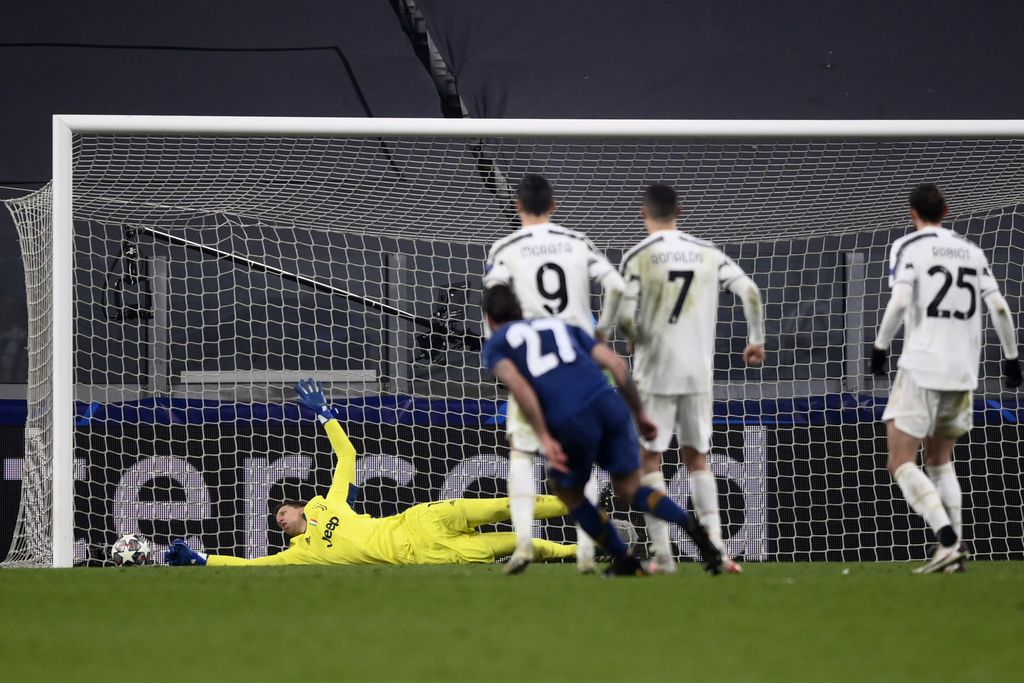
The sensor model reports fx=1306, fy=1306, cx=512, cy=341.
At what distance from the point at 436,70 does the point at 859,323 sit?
15.7 feet

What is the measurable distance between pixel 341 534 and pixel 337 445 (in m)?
0.49

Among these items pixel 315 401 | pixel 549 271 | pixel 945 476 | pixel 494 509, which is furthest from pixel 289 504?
pixel 945 476

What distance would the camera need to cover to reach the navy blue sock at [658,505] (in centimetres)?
455

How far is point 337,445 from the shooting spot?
7203 millimetres

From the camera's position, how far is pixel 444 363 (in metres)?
8.88

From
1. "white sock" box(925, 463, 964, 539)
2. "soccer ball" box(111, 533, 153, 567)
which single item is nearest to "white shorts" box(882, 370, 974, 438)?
"white sock" box(925, 463, 964, 539)

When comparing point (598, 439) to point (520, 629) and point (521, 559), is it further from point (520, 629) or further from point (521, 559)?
point (520, 629)

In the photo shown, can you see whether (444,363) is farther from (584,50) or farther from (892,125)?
(584,50)

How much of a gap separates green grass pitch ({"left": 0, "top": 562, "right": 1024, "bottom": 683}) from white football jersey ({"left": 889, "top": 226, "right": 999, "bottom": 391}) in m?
0.84

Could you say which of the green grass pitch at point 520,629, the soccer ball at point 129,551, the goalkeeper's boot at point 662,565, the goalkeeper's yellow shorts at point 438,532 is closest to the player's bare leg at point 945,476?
the green grass pitch at point 520,629

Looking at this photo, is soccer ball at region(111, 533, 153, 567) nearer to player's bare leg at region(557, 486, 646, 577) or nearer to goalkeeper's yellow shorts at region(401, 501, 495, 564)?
goalkeeper's yellow shorts at region(401, 501, 495, 564)

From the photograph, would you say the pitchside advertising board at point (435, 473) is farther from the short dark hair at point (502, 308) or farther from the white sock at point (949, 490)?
the short dark hair at point (502, 308)

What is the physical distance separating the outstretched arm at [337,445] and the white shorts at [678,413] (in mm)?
2495

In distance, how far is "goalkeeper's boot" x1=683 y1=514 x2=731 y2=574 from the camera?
4.59 m
